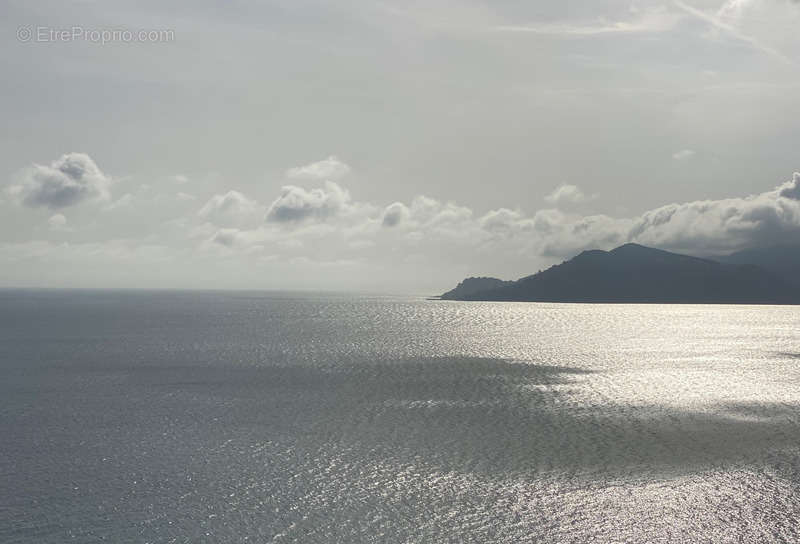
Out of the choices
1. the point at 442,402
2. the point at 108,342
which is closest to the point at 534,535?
the point at 442,402

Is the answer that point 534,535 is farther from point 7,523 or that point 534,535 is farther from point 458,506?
point 7,523

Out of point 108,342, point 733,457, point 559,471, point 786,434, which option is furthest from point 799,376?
point 108,342

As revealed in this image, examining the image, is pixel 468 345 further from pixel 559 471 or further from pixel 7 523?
pixel 7 523

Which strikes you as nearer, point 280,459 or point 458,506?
point 458,506

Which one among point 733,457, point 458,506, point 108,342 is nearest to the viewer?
point 458,506

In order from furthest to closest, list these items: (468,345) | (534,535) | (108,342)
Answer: (468,345)
(108,342)
(534,535)

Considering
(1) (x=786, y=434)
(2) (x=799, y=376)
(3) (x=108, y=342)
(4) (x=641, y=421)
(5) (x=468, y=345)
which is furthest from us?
(5) (x=468, y=345)
